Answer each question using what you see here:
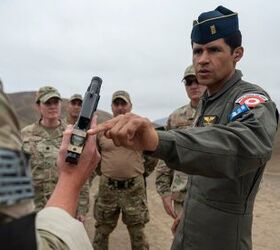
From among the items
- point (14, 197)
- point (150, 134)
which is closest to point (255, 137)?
point (150, 134)

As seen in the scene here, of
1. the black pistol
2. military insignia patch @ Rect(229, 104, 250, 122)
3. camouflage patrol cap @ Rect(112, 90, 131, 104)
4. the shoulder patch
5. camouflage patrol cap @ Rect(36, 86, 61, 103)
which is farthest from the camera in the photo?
camouflage patrol cap @ Rect(112, 90, 131, 104)

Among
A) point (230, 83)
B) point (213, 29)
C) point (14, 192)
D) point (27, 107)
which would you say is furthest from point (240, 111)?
point (27, 107)

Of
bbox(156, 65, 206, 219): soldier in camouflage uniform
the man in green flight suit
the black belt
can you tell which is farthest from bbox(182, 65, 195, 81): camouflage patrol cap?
the man in green flight suit

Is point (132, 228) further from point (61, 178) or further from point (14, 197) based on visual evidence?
point (14, 197)

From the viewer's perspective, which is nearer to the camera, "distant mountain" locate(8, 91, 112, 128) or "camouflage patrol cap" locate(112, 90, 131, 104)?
"camouflage patrol cap" locate(112, 90, 131, 104)

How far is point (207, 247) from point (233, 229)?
6.7 inches

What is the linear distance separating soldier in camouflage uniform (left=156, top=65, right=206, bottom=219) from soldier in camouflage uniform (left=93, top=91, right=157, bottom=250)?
1.93 ft

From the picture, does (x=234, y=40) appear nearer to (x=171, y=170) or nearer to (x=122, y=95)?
(x=171, y=170)

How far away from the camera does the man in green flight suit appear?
5.03ft

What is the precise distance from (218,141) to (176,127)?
3.00m

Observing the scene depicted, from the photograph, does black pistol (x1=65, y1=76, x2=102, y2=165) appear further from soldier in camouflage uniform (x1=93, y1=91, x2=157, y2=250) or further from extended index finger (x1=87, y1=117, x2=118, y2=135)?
soldier in camouflage uniform (x1=93, y1=91, x2=157, y2=250)

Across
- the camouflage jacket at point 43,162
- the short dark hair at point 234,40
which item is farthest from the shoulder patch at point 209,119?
the camouflage jacket at point 43,162

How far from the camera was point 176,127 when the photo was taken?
455 centimetres

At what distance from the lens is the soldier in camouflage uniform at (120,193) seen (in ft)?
16.7
